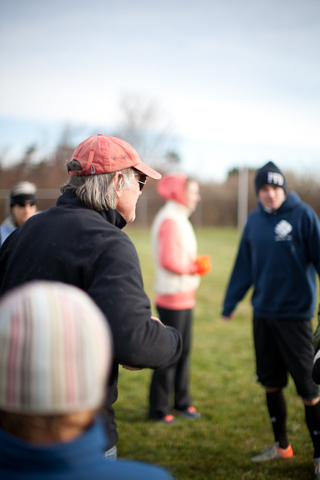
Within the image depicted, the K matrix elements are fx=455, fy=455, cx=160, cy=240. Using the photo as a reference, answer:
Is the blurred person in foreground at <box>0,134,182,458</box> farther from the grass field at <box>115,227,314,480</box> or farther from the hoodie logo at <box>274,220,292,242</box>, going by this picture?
the grass field at <box>115,227,314,480</box>

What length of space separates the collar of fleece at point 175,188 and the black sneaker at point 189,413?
2138 mm

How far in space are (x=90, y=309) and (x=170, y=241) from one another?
11.8 ft

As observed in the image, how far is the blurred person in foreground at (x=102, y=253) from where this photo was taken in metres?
1.65

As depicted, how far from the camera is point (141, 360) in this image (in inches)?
66.4

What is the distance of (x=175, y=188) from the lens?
4785 mm

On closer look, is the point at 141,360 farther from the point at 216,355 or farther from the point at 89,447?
the point at 216,355

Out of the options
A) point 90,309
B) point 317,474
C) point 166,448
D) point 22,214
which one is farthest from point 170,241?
point 90,309

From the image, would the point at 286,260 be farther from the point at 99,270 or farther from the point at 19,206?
the point at 19,206

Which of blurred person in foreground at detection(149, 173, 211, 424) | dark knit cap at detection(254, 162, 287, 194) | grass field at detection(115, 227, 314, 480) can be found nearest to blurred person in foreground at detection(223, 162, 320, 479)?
dark knit cap at detection(254, 162, 287, 194)

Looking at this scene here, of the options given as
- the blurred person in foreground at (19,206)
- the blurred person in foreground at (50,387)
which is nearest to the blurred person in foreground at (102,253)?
the blurred person in foreground at (50,387)

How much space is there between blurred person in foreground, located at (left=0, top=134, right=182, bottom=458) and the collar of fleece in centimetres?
267

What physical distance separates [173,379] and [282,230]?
2069mm

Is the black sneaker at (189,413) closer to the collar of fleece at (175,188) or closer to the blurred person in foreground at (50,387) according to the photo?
the collar of fleece at (175,188)

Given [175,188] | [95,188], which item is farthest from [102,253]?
[175,188]
